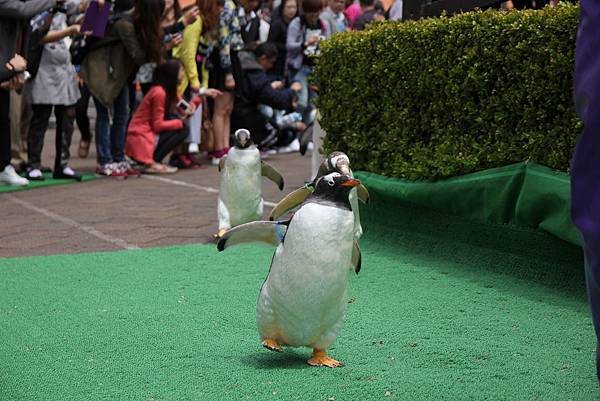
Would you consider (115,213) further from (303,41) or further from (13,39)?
(303,41)

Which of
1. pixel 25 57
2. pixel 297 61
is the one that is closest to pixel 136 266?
pixel 25 57

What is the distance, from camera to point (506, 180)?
5066 millimetres

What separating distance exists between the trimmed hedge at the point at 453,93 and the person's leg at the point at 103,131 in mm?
3571

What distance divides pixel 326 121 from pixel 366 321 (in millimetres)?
2722

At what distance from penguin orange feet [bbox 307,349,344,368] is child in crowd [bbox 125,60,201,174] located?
21.6ft

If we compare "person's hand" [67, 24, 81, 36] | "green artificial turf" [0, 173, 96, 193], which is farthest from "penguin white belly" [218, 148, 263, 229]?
"green artificial turf" [0, 173, 96, 193]

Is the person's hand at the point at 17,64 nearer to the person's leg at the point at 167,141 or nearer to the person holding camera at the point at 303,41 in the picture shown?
the person's leg at the point at 167,141

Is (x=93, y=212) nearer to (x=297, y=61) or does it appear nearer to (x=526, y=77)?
(x=526, y=77)

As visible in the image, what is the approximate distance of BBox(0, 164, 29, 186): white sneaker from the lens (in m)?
8.91

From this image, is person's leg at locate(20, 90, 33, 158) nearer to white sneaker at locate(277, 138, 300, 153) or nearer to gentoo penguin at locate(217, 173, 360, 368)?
white sneaker at locate(277, 138, 300, 153)

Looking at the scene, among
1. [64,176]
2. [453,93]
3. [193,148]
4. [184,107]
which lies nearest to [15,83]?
[64,176]

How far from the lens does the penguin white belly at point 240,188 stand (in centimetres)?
597

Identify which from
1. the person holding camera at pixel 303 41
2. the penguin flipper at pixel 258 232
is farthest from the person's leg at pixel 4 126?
the penguin flipper at pixel 258 232

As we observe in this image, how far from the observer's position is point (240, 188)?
601 centimetres
